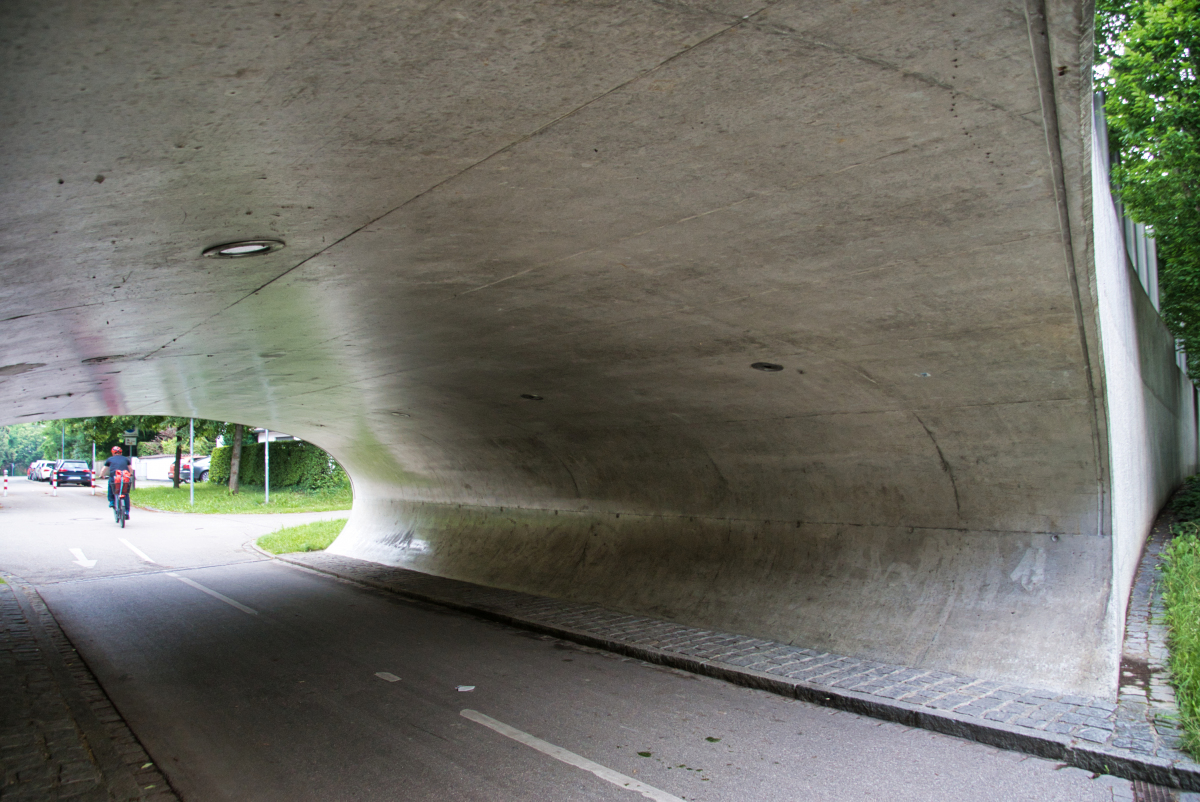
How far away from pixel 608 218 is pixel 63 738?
18.1 feet

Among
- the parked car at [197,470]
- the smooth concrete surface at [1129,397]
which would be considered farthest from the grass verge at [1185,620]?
the parked car at [197,470]

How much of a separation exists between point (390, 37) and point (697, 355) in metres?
4.77

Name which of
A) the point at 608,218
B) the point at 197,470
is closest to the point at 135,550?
the point at 608,218

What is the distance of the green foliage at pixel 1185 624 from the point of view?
16.7 ft

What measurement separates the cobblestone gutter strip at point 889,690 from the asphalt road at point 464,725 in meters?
0.14

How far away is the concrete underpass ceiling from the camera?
2.94 m

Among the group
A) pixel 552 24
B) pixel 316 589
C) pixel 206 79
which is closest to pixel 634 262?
pixel 552 24

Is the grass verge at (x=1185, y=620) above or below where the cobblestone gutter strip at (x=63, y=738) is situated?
above

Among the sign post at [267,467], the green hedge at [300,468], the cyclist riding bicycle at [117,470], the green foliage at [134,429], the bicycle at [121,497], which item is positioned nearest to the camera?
the bicycle at [121,497]

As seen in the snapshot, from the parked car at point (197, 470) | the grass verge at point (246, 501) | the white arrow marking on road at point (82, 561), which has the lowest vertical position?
the white arrow marking on road at point (82, 561)

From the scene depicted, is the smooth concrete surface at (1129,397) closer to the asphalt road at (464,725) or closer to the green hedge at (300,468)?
the asphalt road at (464,725)

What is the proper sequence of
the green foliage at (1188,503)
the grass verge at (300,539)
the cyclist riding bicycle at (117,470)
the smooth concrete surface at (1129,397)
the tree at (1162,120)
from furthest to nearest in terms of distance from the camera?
the cyclist riding bicycle at (117,470)
the grass verge at (300,539)
the tree at (1162,120)
the green foliage at (1188,503)
the smooth concrete surface at (1129,397)

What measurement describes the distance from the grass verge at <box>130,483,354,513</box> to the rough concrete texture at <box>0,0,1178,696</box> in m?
20.3

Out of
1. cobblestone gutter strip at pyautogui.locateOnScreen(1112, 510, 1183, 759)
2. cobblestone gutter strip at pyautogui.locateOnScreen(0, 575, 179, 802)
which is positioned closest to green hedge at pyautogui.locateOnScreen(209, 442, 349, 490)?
cobblestone gutter strip at pyautogui.locateOnScreen(0, 575, 179, 802)
